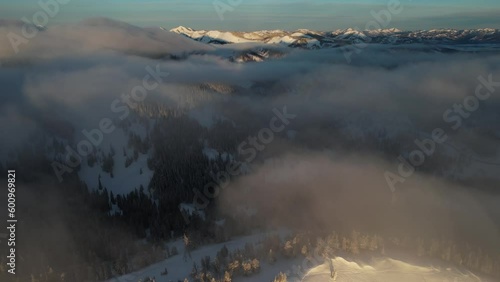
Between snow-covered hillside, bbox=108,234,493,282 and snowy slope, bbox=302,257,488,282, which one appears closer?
snowy slope, bbox=302,257,488,282

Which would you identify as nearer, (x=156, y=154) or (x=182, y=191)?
(x=182, y=191)

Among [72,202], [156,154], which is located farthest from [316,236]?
[156,154]

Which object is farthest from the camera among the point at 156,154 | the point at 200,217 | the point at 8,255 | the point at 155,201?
the point at 156,154

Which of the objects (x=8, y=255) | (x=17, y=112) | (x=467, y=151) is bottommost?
(x=8, y=255)

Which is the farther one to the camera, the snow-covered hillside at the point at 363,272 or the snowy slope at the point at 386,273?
the snow-covered hillside at the point at 363,272

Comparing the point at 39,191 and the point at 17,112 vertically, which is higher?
the point at 17,112

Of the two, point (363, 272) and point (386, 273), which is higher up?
point (363, 272)

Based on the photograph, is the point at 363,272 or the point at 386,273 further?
the point at 386,273

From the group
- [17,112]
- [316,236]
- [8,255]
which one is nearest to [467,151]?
[316,236]

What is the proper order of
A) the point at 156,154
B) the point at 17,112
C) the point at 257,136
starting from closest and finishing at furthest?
the point at 156,154
the point at 17,112
the point at 257,136

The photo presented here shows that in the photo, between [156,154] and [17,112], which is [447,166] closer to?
[156,154]

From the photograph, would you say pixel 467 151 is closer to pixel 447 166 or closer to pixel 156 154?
pixel 447 166
